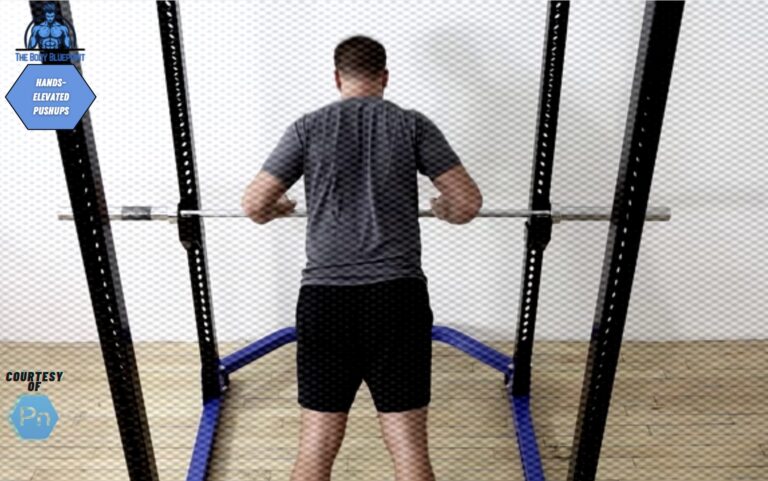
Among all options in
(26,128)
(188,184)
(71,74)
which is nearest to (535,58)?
(188,184)

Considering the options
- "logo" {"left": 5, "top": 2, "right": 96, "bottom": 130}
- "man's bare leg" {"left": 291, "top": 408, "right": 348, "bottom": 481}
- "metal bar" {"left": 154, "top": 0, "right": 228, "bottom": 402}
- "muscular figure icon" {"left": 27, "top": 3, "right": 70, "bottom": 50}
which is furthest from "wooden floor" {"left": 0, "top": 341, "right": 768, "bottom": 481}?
"muscular figure icon" {"left": 27, "top": 3, "right": 70, "bottom": 50}

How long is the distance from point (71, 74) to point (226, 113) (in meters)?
0.66

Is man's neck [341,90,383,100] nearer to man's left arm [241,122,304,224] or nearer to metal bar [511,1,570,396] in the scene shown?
man's left arm [241,122,304,224]

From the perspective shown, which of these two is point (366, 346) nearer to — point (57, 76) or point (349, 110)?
point (349, 110)

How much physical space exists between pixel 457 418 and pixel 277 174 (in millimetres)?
752

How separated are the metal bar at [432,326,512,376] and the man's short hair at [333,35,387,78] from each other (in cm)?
77

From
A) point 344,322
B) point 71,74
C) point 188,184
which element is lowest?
point 344,322

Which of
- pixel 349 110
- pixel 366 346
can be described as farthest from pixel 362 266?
pixel 349 110

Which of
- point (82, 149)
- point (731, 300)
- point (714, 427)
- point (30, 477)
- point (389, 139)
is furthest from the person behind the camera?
point (731, 300)

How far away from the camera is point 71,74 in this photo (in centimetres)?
114

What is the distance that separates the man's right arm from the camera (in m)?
1.32

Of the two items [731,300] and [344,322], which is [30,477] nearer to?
[344,322]

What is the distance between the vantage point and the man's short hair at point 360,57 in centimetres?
132

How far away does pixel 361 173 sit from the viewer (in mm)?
1291
